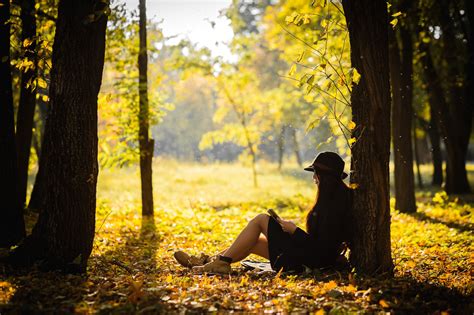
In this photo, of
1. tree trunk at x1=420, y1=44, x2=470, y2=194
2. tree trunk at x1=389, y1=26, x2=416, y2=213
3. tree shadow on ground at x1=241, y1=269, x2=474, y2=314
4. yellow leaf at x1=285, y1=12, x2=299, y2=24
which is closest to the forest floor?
tree shadow on ground at x1=241, y1=269, x2=474, y2=314

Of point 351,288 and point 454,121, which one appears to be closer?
point 351,288

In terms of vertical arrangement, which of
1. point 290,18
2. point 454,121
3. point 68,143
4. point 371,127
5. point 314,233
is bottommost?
point 314,233

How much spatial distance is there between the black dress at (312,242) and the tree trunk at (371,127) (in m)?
0.27

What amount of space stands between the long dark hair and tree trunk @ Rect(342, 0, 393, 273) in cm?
15

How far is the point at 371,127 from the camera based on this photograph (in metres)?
4.86

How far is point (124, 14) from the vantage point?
33.3 ft

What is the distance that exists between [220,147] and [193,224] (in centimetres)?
4732

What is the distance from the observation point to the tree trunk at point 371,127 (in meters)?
4.82

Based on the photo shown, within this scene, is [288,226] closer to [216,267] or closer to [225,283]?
[216,267]

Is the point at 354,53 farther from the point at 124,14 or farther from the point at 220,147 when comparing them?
the point at 220,147

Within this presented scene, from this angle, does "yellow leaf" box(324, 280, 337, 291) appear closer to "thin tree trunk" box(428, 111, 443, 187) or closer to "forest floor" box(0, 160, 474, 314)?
"forest floor" box(0, 160, 474, 314)

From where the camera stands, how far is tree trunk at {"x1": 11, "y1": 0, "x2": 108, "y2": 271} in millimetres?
4895

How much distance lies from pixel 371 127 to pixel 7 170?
4.54 m

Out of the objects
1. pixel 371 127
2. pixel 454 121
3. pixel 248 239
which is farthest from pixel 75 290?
pixel 454 121
